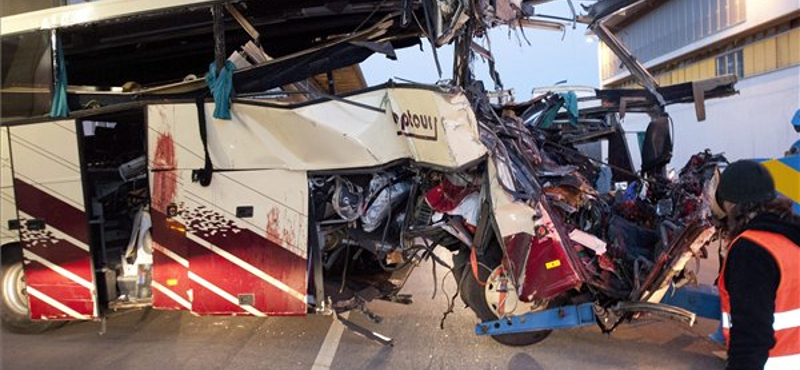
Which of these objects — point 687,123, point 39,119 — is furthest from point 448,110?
point 687,123

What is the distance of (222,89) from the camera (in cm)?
451

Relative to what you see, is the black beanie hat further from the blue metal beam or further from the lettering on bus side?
the blue metal beam

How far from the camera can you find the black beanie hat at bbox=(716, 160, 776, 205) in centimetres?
197

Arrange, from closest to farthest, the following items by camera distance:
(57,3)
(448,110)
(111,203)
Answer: (448,110)
(111,203)
(57,3)

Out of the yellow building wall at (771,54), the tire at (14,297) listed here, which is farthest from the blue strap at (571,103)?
the yellow building wall at (771,54)

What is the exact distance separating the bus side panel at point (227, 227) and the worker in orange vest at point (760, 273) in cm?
323

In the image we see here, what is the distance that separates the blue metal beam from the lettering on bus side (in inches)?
63.7

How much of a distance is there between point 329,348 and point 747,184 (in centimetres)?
385

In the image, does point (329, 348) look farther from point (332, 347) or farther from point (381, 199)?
point (381, 199)

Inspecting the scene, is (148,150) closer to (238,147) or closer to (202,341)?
(238,147)

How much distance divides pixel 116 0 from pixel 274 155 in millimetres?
1871

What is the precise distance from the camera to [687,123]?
2228 cm

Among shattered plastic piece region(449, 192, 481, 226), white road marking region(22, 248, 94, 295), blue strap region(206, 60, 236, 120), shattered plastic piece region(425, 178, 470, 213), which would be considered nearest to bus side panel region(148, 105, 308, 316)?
blue strap region(206, 60, 236, 120)

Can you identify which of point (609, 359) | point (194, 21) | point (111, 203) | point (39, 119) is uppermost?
point (194, 21)
